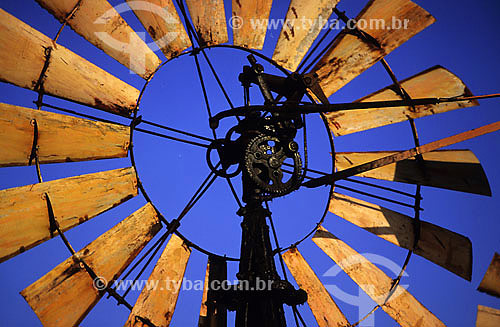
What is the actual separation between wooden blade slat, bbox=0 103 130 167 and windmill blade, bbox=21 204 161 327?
60 centimetres

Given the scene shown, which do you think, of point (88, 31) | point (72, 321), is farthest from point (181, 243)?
point (88, 31)

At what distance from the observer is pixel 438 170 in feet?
10.9

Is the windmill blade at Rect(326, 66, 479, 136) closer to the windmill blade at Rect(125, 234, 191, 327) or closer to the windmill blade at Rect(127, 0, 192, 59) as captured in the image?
the windmill blade at Rect(127, 0, 192, 59)

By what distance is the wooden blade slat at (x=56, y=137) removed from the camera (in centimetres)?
231

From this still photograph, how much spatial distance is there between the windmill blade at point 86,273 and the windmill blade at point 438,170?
2.06 meters

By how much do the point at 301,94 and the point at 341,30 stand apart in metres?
1.03

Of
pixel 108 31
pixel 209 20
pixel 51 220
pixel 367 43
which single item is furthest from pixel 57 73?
pixel 367 43

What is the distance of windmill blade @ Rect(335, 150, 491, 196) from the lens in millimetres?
3018

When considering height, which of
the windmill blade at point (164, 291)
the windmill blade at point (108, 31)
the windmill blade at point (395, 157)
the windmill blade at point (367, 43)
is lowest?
the windmill blade at point (164, 291)

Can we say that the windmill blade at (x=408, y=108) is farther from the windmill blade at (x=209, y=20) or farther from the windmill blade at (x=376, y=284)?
the windmill blade at (x=209, y=20)

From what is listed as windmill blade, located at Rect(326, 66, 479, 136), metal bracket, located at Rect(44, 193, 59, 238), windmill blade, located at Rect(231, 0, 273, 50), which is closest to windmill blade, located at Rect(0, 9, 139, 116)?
metal bracket, located at Rect(44, 193, 59, 238)

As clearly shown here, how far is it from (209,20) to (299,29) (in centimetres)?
90

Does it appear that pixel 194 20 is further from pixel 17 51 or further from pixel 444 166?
pixel 444 166

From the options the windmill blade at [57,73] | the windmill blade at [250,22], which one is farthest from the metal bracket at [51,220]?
the windmill blade at [250,22]
